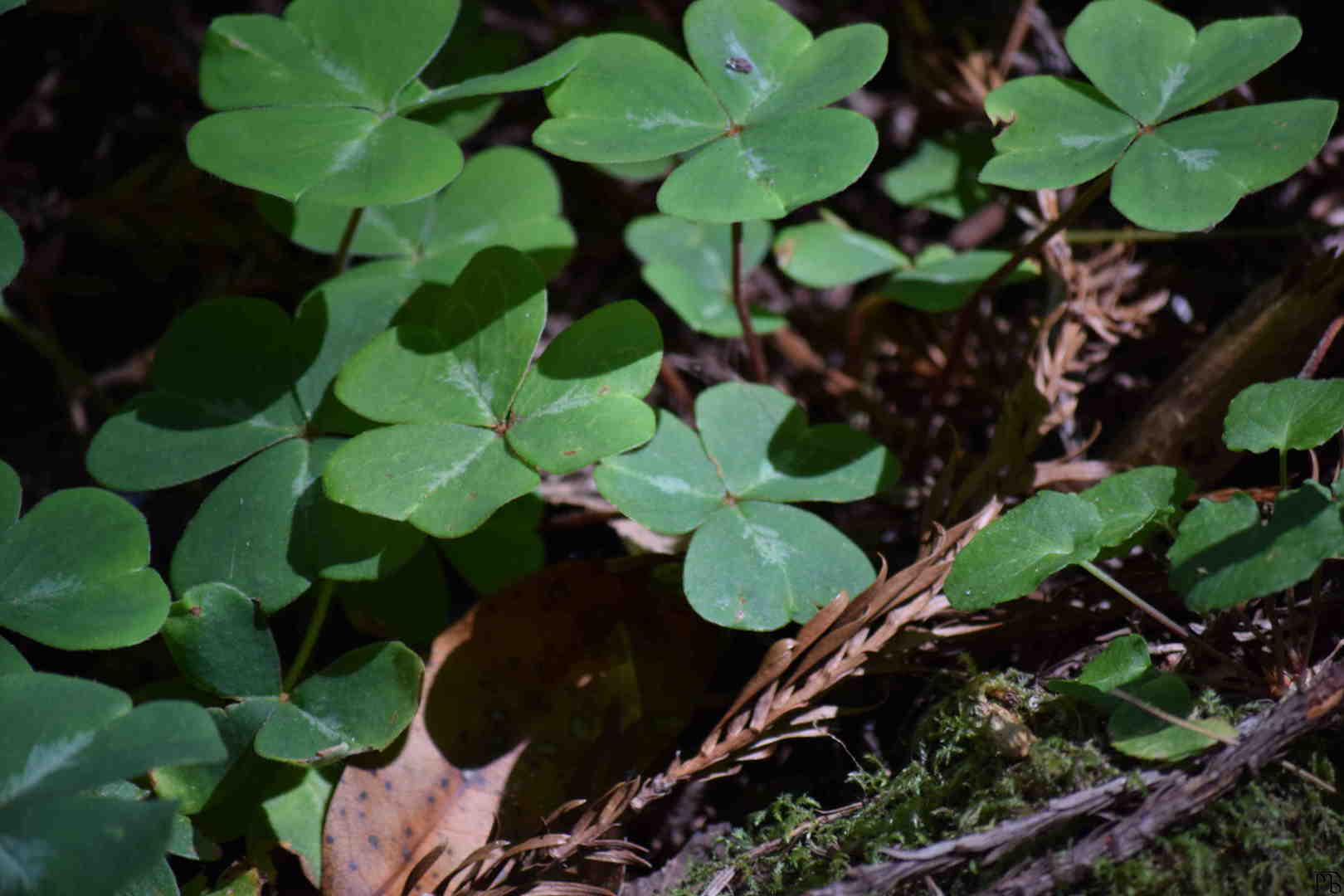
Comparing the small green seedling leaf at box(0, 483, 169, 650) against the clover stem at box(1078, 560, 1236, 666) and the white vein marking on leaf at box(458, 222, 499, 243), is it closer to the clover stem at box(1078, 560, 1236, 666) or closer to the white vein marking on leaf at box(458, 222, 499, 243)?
the white vein marking on leaf at box(458, 222, 499, 243)

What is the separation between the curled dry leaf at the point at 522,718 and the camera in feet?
5.55

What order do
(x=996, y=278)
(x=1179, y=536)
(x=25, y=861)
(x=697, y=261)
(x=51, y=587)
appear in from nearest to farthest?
(x=25, y=861) → (x=1179, y=536) → (x=51, y=587) → (x=996, y=278) → (x=697, y=261)

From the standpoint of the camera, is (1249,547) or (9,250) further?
Answer: (9,250)

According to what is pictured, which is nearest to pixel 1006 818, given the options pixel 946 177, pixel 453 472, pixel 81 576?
pixel 453 472

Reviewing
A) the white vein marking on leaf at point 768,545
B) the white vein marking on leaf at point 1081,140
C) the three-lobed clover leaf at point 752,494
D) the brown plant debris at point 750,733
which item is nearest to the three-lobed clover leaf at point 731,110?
the white vein marking on leaf at point 1081,140

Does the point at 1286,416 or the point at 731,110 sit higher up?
the point at 731,110

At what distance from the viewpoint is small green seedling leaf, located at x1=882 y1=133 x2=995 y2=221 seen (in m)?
2.54

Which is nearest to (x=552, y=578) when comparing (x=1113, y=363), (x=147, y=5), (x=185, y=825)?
(x=185, y=825)

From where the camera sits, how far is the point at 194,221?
2732mm

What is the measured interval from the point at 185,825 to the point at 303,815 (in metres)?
0.18

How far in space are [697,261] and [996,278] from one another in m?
0.77

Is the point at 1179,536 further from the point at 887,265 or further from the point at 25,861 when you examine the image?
the point at 25,861

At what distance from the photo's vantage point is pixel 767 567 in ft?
5.71

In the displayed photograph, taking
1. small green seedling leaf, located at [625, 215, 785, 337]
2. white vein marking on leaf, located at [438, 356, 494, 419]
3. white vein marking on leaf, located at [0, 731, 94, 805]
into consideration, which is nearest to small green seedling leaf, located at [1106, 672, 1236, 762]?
white vein marking on leaf, located at [438, 356, 494, 419]
